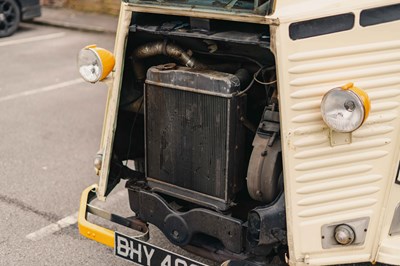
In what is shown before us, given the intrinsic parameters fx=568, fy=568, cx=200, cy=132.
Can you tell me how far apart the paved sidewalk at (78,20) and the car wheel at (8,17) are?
131 cm

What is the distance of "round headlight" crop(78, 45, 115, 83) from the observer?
3342 millimetres

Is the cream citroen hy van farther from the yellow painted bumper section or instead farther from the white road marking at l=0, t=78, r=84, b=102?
the white road marking at l=0, t=78, r=84, b=102

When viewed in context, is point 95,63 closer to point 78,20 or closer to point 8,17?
point 8,17

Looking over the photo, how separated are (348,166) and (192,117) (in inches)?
35.2

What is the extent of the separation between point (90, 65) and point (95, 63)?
0.14ft

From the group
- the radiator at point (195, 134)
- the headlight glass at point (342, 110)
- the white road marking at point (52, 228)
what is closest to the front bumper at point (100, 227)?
the radiator at point (195, 134)

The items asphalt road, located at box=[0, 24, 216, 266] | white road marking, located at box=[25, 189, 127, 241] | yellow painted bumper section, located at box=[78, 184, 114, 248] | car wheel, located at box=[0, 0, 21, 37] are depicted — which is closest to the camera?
yellow painted bumper section, located at box=[78, 184, 114, 248]

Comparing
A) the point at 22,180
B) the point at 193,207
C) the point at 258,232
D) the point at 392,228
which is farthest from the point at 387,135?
the point at 22,180

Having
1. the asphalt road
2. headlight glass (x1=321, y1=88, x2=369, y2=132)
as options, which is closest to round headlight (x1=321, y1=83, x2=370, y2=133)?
headlight glass (x1=321, y1=88, x2=369, y2=132)

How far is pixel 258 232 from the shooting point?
3.08 m

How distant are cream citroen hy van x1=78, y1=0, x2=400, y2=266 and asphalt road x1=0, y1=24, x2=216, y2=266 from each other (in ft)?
2.82

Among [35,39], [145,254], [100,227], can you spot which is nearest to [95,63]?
[100,227]

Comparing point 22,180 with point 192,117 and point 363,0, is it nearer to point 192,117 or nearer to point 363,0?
point 192,117

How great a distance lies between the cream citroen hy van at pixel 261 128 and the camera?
2.76 meters
